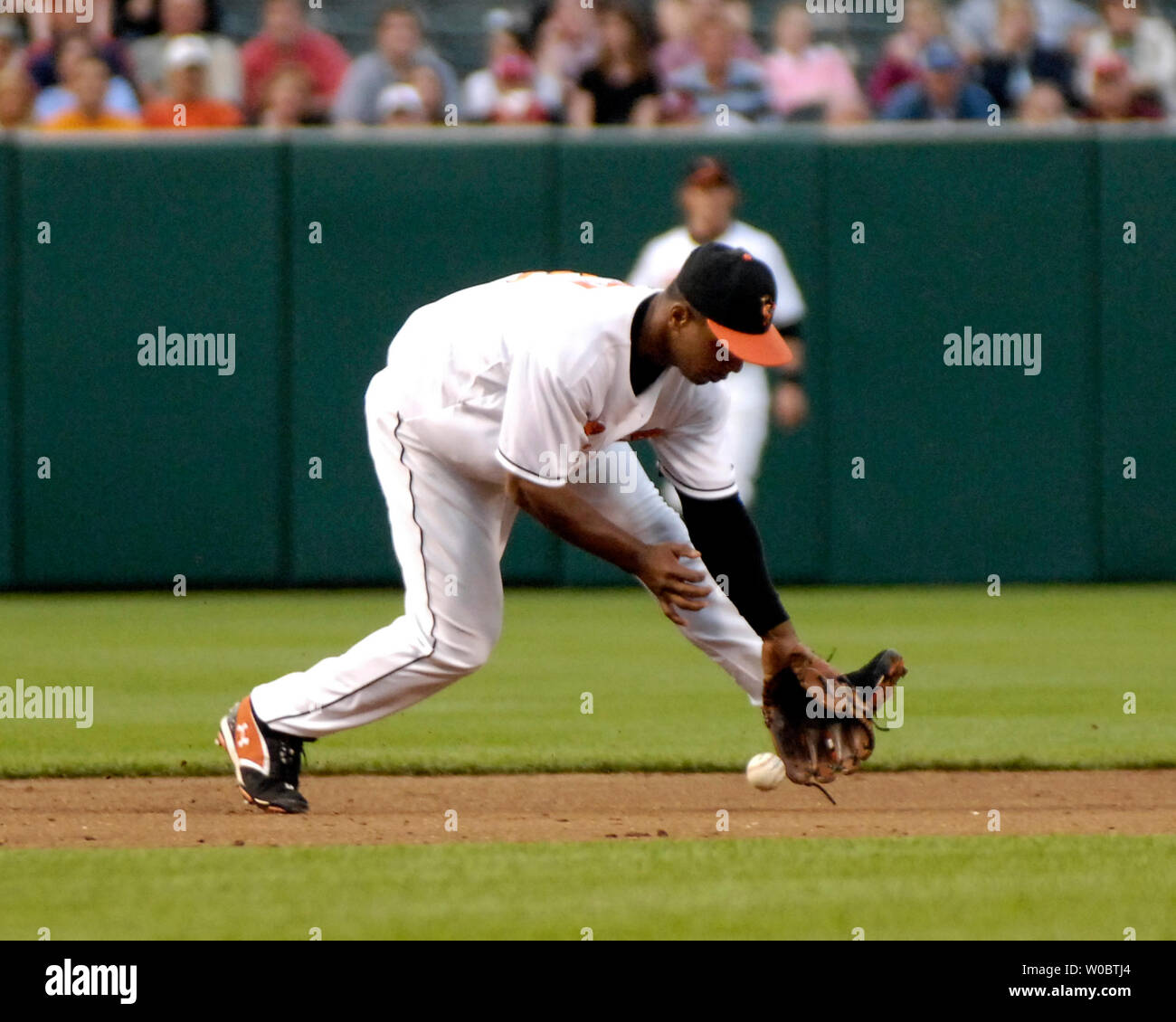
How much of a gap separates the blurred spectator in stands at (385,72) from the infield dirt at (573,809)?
7195 mm

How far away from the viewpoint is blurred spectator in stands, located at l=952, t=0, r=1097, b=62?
571 inches

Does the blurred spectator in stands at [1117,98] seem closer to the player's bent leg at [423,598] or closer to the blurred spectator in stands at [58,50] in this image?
the blurred spectator in stands at [58,50]

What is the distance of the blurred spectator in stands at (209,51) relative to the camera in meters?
13.2

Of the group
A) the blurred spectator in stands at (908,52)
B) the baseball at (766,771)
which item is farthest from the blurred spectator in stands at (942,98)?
the baseball at (766,771)

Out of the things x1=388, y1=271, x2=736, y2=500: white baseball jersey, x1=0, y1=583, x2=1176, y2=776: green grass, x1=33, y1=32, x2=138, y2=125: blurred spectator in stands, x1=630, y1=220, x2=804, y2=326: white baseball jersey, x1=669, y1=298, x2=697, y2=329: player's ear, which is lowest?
x1=0, y1=583, x2=1176, y2=776: green grass

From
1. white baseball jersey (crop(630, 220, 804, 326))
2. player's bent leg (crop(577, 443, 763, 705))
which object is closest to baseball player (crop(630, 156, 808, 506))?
white baseball jersey (crop(630, 220, 804, 326))

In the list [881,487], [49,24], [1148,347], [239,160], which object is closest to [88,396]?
[239,160]

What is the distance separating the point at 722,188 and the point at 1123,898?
6704 mm

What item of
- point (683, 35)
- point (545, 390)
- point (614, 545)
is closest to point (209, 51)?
point (683, 35)

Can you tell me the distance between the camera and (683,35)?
46.0 ft

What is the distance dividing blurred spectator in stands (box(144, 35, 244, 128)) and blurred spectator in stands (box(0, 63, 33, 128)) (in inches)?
26.8

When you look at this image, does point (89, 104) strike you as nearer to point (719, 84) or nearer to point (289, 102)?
point (289, 102)

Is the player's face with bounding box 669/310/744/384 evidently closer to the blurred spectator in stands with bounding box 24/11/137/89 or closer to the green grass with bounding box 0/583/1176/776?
the green grass with bounding box 0/583/1176/776

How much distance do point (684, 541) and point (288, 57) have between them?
851 cm
